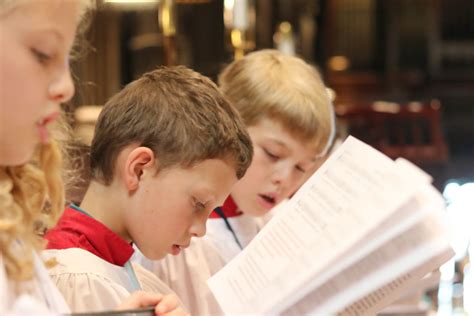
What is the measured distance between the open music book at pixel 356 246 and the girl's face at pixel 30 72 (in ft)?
1.22

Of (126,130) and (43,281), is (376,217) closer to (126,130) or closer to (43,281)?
(43,281)

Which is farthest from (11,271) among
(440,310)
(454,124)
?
(454,124)

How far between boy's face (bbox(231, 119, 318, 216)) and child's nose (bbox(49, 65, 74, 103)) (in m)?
1.06

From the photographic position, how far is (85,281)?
1.42m

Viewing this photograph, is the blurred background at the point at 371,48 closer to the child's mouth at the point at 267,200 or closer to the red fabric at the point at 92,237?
the child's mouth at the point at 267,200

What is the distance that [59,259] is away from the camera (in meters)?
1.43

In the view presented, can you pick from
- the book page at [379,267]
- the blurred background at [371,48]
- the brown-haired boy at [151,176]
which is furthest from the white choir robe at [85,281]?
the blurred background at [371,48]

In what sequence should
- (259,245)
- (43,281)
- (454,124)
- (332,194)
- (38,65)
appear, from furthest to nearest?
(454,124) → (259,245) → (332,194) → (43,281) → (38,65)

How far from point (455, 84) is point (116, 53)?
4.65 metres

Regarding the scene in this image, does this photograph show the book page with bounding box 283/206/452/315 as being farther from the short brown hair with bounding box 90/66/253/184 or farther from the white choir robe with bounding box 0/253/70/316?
the short brown hair with bounding box 90/66/253/184

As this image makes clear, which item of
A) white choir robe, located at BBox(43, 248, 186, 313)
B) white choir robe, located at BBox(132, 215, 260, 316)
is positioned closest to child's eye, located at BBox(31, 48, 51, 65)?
white choir robe, located at BBox(43, 248, 186, 313)

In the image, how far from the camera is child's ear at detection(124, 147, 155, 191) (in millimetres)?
1481

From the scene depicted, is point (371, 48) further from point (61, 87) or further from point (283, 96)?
point (61, 87)

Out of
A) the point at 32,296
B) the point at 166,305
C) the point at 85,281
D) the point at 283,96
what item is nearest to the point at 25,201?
the point at 32,296
